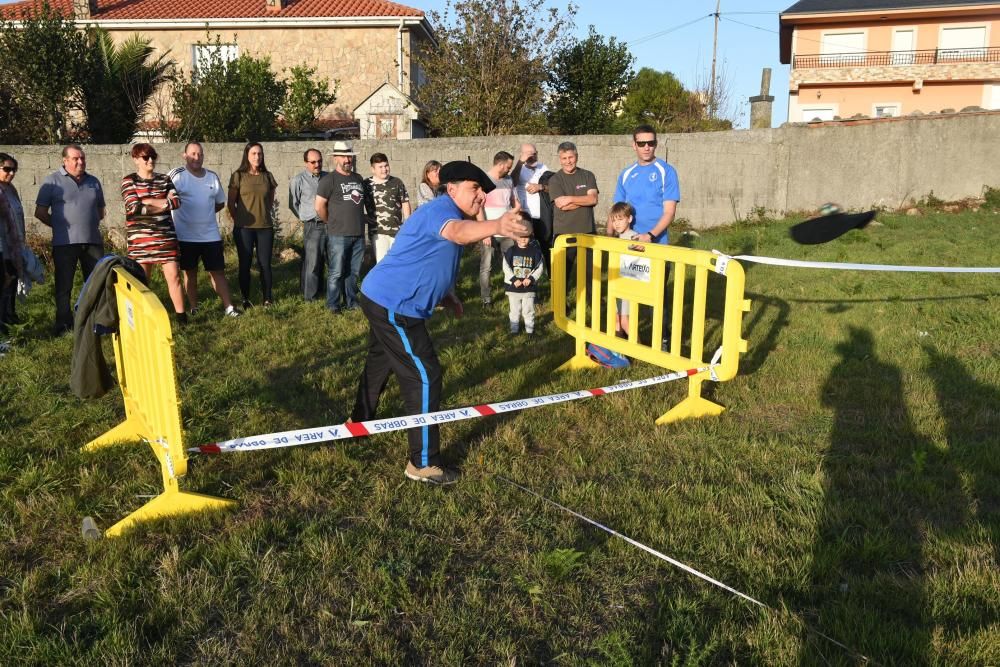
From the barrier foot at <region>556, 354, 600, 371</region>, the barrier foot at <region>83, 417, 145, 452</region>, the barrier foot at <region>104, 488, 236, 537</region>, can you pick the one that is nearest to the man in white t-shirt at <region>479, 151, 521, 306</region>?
the barrier foot at <region>556, 354, 600, 371</region>

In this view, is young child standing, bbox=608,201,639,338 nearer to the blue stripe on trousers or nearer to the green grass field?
the green grass field

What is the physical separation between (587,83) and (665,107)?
50.7 feet

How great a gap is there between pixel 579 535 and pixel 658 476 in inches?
34.2

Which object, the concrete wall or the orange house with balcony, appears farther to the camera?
the orange house with balcony

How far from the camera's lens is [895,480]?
414 cm

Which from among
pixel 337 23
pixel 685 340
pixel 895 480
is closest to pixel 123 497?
pixel 895 480

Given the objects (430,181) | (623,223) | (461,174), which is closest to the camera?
(461,174)

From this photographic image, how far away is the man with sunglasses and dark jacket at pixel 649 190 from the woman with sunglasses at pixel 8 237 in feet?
18.4

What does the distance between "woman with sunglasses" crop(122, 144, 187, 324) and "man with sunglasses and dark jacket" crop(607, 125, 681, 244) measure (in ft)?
14.7

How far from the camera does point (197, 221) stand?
27.6ft

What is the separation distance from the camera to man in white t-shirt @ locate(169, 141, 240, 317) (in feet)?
27.2

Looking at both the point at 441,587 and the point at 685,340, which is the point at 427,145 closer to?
the point at 685,340

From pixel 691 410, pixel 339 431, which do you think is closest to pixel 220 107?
pixel 691 410

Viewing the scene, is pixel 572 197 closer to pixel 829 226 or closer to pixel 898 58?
pixel 829 226
